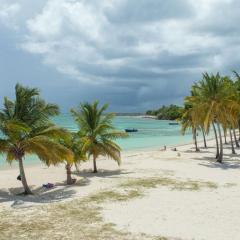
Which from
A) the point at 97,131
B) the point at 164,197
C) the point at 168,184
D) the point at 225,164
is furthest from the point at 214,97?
the point at 164,197

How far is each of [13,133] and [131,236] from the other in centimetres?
767

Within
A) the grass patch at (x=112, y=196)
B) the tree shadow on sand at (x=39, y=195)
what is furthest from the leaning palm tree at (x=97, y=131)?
the grass patch at (x=112, y=196)

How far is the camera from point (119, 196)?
15320mm

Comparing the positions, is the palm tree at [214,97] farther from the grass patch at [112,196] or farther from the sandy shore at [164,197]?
the grass patch at [112,196]

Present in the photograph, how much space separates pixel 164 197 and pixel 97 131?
884 cm

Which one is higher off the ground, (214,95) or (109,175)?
(214,95)

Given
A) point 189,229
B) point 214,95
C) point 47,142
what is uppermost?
point 214,95

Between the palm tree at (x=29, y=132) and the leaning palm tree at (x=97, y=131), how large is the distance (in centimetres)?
566

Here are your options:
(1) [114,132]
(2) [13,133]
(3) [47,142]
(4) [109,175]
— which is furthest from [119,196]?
(1) [114,132]

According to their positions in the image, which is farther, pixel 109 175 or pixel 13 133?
pixel 109 175

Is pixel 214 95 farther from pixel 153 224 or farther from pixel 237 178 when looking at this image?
pixel 153 224

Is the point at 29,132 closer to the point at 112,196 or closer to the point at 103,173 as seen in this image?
the point at 112,196

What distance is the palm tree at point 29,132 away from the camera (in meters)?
16.4

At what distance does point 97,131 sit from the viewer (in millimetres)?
23234
